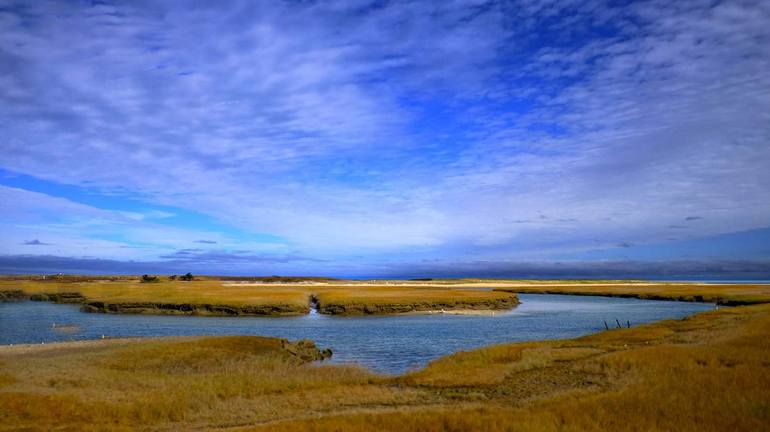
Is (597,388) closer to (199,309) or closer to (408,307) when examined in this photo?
(408,307)

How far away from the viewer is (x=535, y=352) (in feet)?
98.8

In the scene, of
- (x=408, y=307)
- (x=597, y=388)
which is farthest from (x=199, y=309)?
(x=597, y=388)

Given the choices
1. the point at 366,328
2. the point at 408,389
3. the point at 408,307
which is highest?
the point at 408,307

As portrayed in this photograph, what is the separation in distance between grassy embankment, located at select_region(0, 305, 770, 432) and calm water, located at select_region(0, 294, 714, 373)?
18.4ft

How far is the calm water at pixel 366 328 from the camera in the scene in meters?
37.6

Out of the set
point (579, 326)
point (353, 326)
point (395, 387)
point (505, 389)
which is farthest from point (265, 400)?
point (579, 326)

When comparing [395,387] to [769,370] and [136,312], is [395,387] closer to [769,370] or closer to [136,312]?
[769,370]

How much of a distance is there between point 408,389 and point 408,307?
4676 cm

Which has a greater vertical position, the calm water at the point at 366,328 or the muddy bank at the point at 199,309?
the muddy bank at the point at 199,309

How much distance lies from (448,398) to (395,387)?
369cm

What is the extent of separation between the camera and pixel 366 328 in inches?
1999

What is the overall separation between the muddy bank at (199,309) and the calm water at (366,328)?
3.16m

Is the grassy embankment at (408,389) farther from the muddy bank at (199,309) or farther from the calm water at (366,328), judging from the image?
the muddy bank at (199,309)

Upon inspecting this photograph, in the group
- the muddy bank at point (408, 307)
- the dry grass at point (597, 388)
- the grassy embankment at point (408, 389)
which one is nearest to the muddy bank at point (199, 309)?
the muddy bank at point (408, 307)
